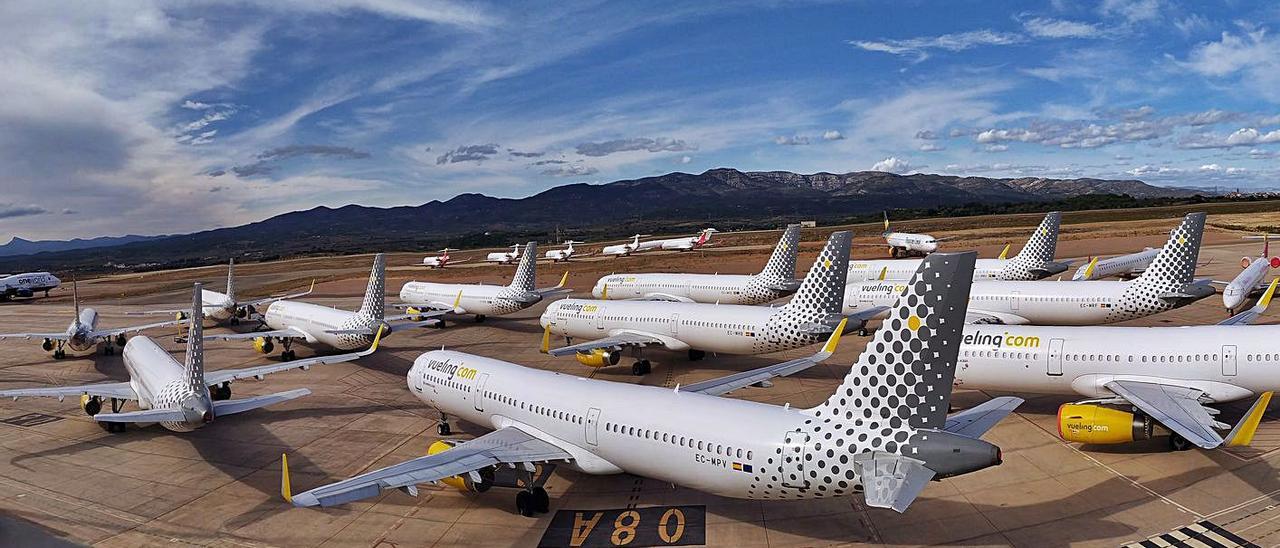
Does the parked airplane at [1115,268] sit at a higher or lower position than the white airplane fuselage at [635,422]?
higher

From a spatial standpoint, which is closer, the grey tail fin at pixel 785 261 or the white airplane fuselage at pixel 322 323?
the white airplane fuselage at pixel 322 323

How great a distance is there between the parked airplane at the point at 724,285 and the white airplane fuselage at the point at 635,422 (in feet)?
89.6

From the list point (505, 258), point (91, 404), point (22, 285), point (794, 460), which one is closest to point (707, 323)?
point (794, 460)

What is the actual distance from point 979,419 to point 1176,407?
29.0 ft

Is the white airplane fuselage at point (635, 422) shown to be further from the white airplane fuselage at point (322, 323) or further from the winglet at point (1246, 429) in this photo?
the white airplane fuselage at point (322, 323)

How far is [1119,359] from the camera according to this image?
23.0 m

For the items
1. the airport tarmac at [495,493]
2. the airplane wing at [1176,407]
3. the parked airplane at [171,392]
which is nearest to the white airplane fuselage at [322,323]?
the airport tarmac at [495,493]

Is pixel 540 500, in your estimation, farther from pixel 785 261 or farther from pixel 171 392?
pixel 785 261

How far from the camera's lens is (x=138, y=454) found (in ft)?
84.3

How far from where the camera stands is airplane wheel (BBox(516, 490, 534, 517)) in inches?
746

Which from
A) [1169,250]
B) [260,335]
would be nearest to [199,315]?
[260,335]

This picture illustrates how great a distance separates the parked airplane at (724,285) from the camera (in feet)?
157

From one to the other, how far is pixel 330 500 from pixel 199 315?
1258 centimetres

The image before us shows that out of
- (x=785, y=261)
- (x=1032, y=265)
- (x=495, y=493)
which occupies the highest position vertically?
(x=785, y=261)
